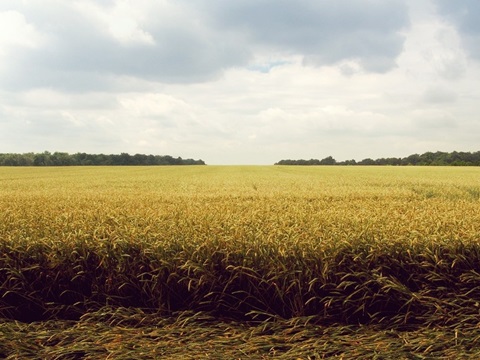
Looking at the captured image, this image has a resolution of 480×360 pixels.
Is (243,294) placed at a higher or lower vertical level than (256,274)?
lower

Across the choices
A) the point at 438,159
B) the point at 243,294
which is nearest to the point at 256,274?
the point at 243,294

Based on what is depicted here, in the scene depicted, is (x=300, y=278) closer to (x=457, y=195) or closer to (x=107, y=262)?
(x=107, y=262)

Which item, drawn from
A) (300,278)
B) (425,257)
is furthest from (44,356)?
(425,257)

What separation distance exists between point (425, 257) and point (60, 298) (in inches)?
138

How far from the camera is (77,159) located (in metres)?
87.4

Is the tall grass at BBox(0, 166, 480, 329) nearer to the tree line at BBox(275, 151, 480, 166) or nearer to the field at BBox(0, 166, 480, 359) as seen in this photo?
the field at BBox(0, 166, 480, 359)

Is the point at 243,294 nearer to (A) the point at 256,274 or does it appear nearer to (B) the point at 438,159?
(A) the point at 256,274

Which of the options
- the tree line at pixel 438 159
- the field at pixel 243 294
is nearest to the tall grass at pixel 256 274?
the field at pixel 243 294

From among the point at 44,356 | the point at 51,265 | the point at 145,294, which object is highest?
the point at 51,265

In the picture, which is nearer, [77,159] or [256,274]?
[256,274]

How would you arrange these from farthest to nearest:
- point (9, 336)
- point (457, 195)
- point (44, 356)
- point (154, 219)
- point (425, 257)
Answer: point (457, 195) → point (154, 219) → point (425, 257) → point (9, 336) → point (44, 356)

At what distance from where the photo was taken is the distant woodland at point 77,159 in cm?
7762

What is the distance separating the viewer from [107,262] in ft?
12.9

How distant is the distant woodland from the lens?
7762 centimetres
